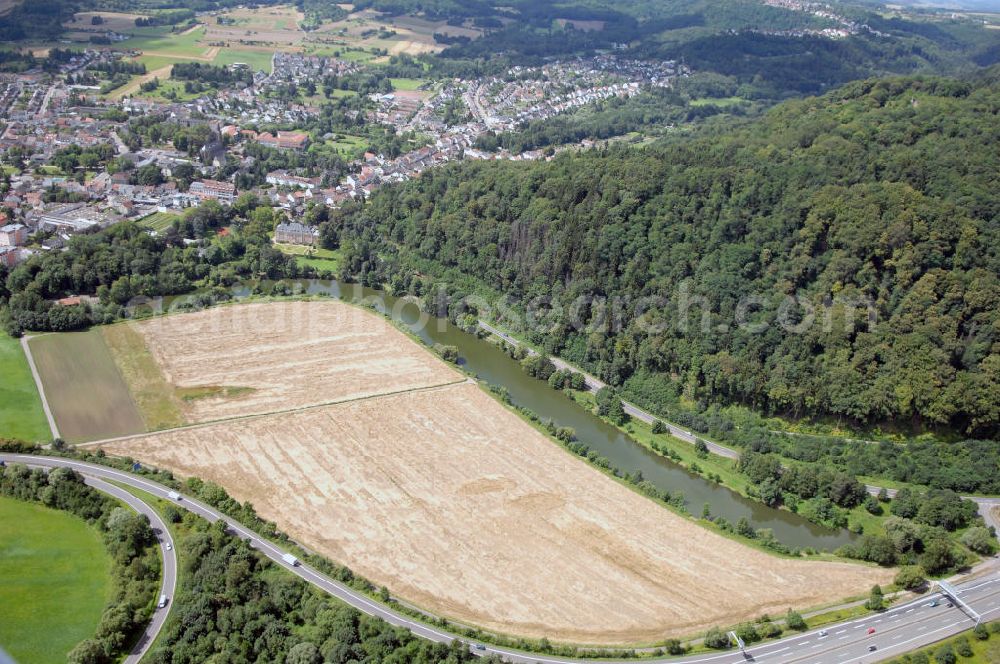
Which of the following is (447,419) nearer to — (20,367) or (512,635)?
(512,635)

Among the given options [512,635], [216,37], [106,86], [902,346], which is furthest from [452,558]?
[216,37]

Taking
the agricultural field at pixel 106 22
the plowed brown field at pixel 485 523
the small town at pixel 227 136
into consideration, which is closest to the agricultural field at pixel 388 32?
the small town at pixel 227 136

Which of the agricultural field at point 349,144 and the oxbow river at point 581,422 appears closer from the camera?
the oxbow river at point 581,422

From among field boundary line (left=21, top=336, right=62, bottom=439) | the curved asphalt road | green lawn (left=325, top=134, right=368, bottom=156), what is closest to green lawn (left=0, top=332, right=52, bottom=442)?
field boundary line (left=21, top=336, right=62, bottom=439)

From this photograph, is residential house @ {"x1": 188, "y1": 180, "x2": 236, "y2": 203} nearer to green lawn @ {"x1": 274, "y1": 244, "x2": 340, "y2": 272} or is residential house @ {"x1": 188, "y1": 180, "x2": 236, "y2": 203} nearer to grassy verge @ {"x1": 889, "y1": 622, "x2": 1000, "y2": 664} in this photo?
green lawn @ {"x1": 274, "y1": 244, "x2": 340, "y2": 272}

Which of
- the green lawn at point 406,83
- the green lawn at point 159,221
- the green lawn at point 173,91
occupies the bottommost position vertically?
the green lawn at point 159,221

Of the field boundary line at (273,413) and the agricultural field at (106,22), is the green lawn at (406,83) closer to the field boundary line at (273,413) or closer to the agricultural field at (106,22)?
the agricultural field at (106,22)

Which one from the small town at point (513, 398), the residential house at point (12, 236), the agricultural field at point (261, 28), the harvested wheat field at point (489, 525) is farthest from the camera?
the agricultural field at point (261, 28)
